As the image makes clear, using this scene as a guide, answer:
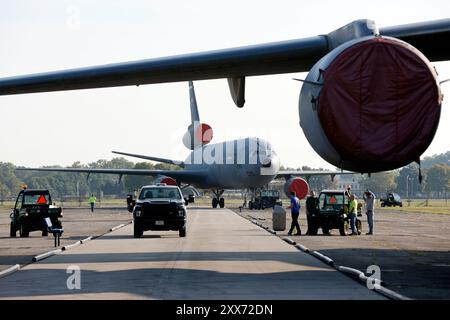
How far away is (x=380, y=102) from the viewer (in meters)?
15.4

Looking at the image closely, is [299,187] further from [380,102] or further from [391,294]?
[391,294]

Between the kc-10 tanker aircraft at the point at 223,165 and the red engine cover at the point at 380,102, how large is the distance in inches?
1938

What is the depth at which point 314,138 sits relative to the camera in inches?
635

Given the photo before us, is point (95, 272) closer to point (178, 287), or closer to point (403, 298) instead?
point (178, 287)

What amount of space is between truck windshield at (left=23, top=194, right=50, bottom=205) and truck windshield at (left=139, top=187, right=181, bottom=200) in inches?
143

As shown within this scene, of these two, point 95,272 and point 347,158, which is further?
point 95,272

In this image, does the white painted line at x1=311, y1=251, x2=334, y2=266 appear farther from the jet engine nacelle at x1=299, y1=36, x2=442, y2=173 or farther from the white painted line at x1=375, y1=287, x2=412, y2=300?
the jet engine nacelle at x1=299, y1=36, x2=442, y2=173

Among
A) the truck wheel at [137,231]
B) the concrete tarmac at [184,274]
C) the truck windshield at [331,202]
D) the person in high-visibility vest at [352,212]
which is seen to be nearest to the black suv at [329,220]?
the person in high-visibility vest at [352,212]

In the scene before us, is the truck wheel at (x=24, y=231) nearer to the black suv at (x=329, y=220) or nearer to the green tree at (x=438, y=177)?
the black suv at (x=329, y=220)
